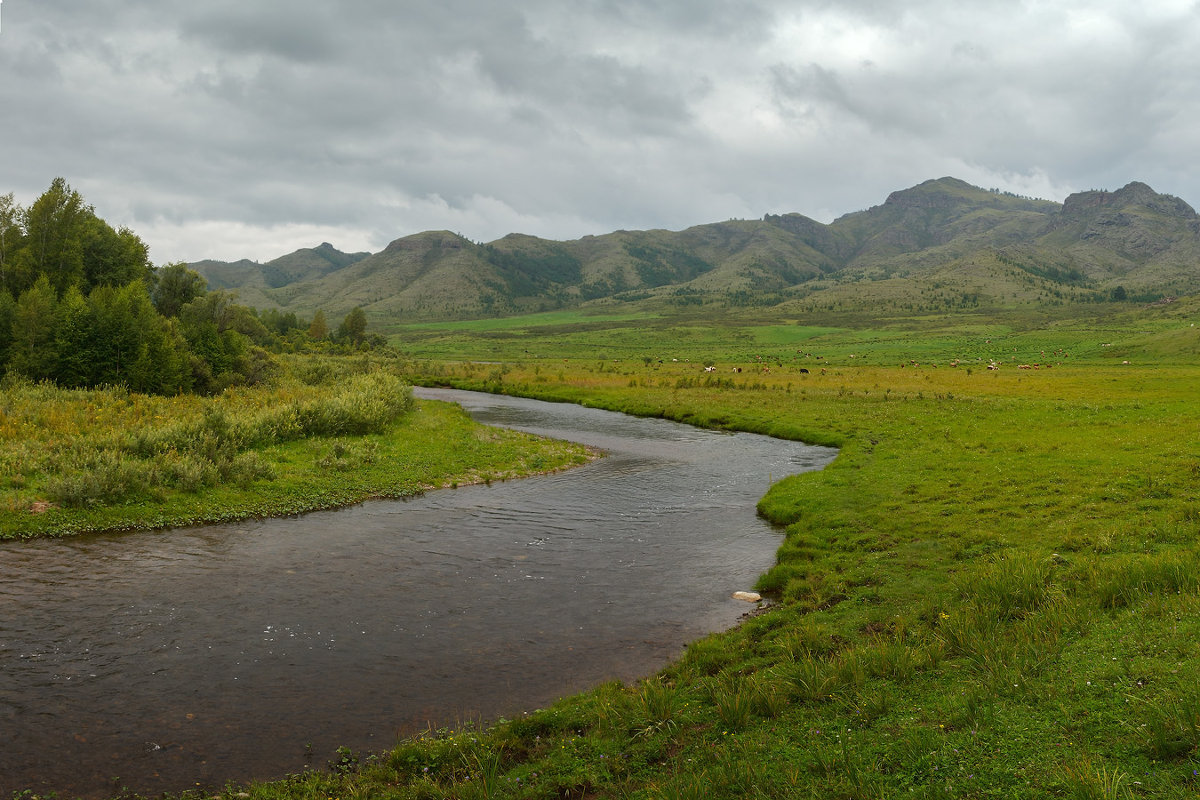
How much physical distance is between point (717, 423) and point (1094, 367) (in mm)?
79432

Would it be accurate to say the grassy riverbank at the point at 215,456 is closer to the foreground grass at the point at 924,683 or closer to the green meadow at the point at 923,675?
the green meadow at the point at 923,675

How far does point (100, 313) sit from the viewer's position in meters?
51.0

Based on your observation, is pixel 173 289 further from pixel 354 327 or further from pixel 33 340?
pixel 354 327

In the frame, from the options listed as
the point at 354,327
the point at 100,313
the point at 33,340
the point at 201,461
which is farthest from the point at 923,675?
the point at 354,327

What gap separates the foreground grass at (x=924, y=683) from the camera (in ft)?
26.4

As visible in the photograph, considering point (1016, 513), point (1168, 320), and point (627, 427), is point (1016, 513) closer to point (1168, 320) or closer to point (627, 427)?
point (627, 427)

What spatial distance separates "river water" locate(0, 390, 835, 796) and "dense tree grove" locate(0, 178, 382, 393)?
3681 cm

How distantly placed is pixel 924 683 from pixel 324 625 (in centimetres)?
1348

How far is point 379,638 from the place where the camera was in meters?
15.6

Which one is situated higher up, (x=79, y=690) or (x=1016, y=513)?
(x=1016, y=513)

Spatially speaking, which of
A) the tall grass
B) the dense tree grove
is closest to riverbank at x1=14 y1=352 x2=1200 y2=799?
the tall grass

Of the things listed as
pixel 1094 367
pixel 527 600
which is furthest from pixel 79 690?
pixel 1094 367

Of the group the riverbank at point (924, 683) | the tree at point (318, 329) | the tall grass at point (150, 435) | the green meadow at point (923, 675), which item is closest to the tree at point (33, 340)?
the tall grass at point (150, 435)

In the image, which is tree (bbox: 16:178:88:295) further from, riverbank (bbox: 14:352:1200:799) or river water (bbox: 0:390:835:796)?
riverbank (bbox: 14:352:1200:799)
